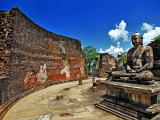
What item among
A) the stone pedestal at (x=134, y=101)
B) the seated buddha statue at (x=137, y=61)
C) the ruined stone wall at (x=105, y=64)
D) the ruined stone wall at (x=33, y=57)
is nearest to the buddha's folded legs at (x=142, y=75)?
the seated buddha statue at (x=137, y=61)

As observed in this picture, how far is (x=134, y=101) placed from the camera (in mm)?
2646

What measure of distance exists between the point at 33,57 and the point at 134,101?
5.56m

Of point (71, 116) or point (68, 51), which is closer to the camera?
point (71, 116)

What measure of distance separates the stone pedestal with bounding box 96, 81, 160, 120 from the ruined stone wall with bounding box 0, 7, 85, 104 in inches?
135

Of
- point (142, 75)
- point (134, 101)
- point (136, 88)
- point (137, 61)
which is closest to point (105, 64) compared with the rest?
point (137, 61)

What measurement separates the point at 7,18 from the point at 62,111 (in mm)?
4175

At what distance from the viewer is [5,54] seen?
3951 mm

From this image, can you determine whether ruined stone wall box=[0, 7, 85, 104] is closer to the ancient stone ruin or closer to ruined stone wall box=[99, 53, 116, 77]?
the ancient stone ruin

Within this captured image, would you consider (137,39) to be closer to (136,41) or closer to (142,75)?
(136,41)

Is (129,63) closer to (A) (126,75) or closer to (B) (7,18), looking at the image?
(A) (126,75)

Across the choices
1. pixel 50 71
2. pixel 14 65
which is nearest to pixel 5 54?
pixel 14 65

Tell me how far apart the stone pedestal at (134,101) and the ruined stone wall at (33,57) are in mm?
3424

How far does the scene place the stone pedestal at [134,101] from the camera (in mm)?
2314

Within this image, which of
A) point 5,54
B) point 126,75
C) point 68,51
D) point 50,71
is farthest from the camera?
point 68,51
